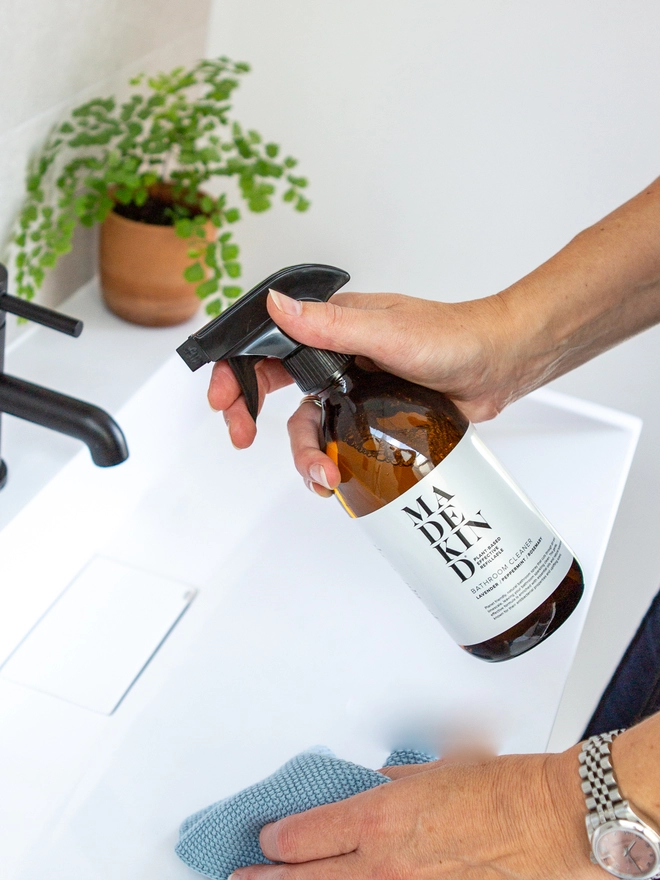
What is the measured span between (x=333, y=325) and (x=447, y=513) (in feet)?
0.42

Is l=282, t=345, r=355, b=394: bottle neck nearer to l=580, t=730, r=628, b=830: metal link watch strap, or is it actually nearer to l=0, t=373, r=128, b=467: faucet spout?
l=0, t=373, r=128, b=467: faucet spout

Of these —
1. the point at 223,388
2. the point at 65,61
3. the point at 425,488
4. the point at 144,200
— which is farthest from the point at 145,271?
the point at 425,488

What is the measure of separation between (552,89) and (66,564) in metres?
0.71

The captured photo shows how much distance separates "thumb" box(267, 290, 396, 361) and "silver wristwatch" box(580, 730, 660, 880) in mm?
270

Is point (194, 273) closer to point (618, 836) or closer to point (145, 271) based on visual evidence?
point (145, 271)

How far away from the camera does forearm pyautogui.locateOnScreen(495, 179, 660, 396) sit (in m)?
0.64

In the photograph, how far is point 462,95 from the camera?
97cm

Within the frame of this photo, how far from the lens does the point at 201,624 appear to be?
2.25ft

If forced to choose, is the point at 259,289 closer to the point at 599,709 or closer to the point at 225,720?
the point at 225,720

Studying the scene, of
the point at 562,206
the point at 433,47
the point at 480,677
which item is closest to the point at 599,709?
the point at 480,677

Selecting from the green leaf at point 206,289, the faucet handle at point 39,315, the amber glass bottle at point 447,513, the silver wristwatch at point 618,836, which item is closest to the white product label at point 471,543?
the amber glass bottle at point 447,513

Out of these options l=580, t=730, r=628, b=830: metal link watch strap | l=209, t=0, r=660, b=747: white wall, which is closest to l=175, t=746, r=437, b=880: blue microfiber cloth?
l=580, t=730, r=628, b=830: metal link watch strap

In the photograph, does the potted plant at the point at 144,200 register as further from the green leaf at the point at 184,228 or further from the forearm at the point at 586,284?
the forearm at the point at 586,284

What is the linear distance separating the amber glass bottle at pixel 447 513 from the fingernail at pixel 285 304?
0.06 metres
